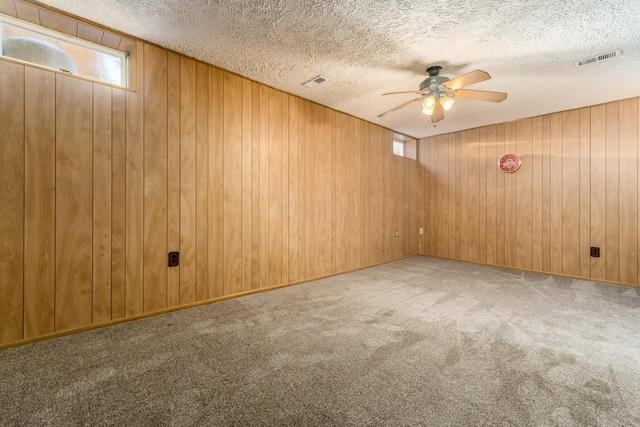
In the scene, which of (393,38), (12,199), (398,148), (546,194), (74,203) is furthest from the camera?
(398,148)

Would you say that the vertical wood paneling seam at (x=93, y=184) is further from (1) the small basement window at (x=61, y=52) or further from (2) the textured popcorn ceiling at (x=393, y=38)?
(2) the textured popcorn ceiling at (x=393, y=38)

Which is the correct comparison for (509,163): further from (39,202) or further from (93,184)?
(39,202)

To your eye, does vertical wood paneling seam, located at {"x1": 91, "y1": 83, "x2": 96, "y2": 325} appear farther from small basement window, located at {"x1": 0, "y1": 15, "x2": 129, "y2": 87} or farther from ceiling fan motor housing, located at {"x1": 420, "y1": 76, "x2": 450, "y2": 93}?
ceiling fan motor housing, located at {"x1": 420, "y1": 76, "x2": 450, "y2": 93}

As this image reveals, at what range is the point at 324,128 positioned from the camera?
395 cm

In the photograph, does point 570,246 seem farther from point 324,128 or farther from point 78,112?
point 78,112

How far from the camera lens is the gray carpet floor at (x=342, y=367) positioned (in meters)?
1.33

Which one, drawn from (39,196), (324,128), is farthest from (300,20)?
(39,196)

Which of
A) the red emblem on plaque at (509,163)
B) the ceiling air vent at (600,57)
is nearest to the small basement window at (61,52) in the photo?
the ceiling air vent at (600,57)

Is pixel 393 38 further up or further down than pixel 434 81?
further up

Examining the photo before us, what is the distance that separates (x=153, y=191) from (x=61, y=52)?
1272mm

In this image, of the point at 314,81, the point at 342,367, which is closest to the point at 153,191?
the point at 314,81

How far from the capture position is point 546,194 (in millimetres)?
4203

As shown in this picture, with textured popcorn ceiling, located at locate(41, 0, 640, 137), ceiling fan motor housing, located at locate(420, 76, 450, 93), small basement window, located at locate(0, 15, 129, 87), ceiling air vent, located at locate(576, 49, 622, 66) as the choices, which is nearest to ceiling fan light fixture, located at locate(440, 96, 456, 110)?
ceiling fan motor housing, located at locate(420, 76, 450, 93)

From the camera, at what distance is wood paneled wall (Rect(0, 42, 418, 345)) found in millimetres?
1987
